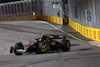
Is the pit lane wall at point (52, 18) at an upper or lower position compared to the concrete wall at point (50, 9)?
lower

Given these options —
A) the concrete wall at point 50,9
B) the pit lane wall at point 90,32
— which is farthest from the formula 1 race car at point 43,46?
the concrete wall at point 50,9

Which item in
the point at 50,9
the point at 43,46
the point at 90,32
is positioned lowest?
the point at 90,32

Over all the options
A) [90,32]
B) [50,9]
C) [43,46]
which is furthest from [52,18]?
[43,46]

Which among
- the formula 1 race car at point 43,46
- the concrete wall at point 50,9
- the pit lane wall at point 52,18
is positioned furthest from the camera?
the concrete wall at point 50,9

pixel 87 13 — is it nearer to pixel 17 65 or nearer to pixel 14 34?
pixel 14 34

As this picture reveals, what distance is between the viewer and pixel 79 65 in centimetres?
942

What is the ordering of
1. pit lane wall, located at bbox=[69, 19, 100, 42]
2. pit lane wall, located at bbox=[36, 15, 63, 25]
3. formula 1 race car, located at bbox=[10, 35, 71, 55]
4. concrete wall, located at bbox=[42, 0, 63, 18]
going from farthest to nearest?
1. concrete wall, located at bbox=[42, 0, 63, 18]
2. pit lane wall, located at bbox=[36, 15, 63, 25]
3. pit lane wall, located at bbox=[69, 19, 100, 42]
4. formula 1 race car, located at bbox=[10, 35, 71, 55]

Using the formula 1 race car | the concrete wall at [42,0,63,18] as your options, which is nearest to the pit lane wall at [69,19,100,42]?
the formula 1 race car

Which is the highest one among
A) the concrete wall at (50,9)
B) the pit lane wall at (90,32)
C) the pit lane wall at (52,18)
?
the concrete wall at (50,9)

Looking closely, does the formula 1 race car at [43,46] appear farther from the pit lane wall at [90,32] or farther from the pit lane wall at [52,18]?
the pit lane wall at [52,18]

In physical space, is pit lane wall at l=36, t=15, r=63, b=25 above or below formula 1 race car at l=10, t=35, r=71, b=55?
above

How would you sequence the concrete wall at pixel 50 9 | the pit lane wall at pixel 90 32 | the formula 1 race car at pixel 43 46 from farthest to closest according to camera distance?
the concrete wall at pixel 50 9, the pit lane wall at pixel 90 32, the formula 1 race car at pixel 43 46

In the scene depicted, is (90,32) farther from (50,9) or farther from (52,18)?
(50,9)

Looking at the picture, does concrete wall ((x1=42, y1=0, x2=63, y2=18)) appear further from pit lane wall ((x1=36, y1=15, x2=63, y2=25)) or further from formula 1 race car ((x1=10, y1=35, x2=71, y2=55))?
formula 1 race car ((x1=10, y1=35, x2=71, y2=55))
